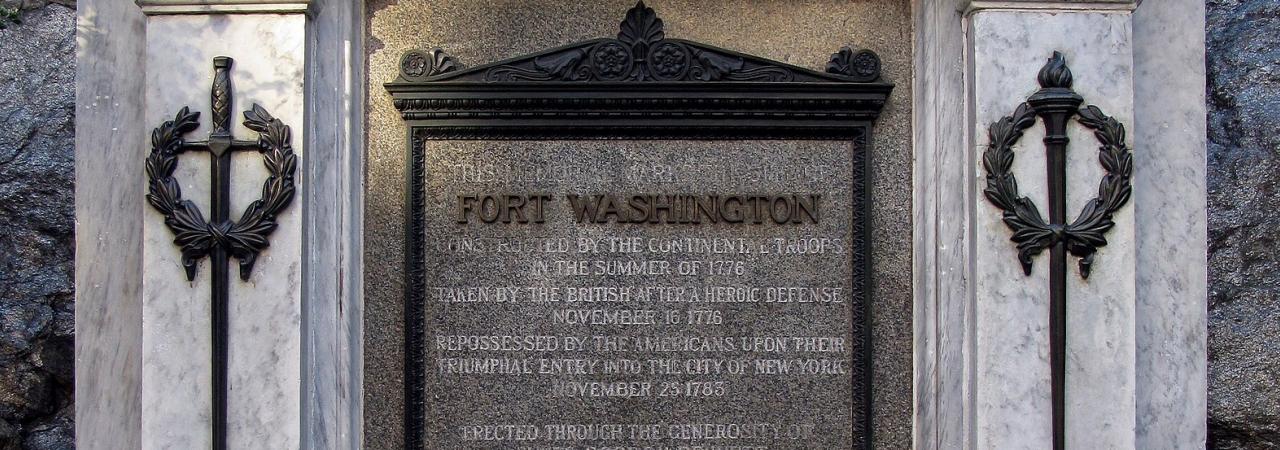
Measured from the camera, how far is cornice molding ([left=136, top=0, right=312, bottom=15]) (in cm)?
396

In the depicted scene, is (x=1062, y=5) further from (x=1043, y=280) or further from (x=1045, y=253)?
(x=1043, y=280)

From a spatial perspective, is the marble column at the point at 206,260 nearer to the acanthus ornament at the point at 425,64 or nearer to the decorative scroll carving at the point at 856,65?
the acanthus ornament at the point at 425,64

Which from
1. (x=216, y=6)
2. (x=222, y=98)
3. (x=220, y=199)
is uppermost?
(x=216, y=6)

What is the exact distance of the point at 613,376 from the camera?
4.35 metres

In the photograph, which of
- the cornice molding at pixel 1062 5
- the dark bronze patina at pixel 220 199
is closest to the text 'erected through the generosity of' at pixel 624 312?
the dark bronze patina at pixel 220 199

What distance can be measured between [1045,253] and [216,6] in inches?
142

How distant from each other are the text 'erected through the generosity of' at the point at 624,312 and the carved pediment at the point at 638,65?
33 cm

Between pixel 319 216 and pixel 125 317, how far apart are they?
935mm

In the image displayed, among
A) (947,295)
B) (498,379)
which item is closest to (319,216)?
(498,379)

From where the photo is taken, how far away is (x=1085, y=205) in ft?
12.9

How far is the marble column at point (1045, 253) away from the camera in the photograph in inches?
155

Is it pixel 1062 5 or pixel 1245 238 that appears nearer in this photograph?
pixel 1062 5

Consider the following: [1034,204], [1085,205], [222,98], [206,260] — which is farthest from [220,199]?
[1085,205]

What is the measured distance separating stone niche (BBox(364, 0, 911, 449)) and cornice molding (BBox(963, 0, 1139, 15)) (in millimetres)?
495
